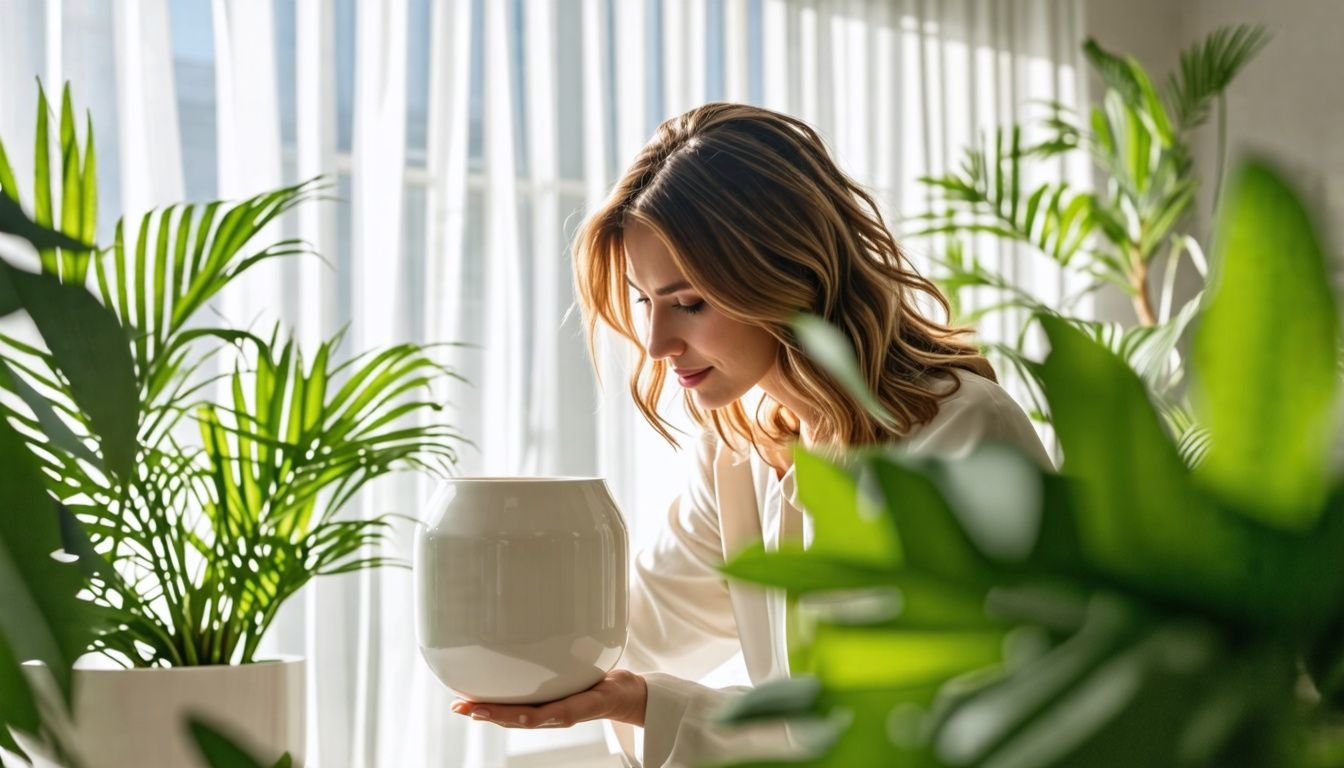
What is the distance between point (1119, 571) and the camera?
181mm

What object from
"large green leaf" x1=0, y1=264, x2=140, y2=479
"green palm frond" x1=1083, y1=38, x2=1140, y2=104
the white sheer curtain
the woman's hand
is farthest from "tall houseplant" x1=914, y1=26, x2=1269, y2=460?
"large green leaf" x1=0, y1=264, x2=140, y2=479

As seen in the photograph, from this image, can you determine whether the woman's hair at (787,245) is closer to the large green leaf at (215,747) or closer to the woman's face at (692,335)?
the woman's face at (692,335)

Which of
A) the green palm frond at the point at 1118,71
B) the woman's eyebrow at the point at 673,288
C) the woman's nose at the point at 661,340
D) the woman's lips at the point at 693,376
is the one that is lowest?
the woman's lips at the point at 693,376

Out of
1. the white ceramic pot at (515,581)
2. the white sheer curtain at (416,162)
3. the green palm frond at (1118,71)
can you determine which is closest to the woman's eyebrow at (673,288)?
the white ceramic pot at (515,581)

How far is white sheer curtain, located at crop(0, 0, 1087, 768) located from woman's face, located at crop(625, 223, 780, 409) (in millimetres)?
804

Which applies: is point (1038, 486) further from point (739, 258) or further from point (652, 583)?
→ point (652, 583)

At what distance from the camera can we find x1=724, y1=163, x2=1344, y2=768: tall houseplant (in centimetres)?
17

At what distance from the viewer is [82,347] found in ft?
0.89

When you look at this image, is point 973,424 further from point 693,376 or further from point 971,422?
point 693,376

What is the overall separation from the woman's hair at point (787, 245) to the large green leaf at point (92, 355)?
124cm

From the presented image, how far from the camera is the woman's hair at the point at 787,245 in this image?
1.53 metres

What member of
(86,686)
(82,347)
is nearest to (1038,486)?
(82,347)

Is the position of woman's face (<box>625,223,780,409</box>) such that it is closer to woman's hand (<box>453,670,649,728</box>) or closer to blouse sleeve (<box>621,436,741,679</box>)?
blouse sleeve (<box>621,436,741,679</box>)

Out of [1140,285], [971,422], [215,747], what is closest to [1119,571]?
[215,747]
